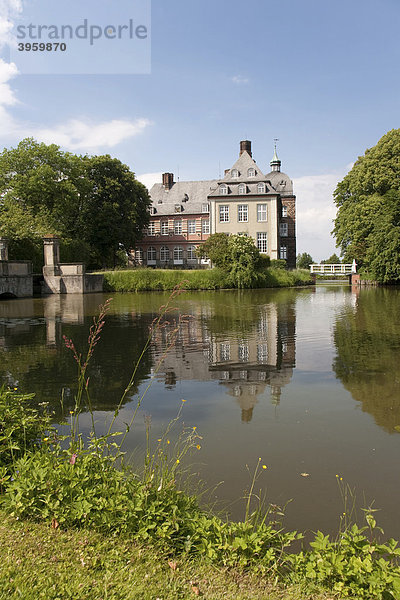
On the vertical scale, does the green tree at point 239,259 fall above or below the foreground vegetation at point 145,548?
above

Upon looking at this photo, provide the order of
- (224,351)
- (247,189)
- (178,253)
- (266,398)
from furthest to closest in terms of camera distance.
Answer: (178,253) → (247,189) → (224,351) → (266,398)

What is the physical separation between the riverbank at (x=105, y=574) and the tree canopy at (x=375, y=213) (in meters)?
41.7

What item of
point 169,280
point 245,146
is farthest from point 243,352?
point 245,146

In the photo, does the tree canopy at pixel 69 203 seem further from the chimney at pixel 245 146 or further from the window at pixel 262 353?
the window at pixel 262 353

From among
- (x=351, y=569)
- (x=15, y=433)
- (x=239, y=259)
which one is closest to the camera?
(x=351, y=569)

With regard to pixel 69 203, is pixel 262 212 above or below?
above

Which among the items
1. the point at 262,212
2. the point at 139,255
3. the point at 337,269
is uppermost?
the point at 262,212

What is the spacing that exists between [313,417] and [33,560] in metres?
3.76

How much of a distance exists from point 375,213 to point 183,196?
107ft

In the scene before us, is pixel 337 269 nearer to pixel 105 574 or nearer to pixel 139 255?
pixel 139 255

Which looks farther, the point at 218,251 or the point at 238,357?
the point at 218,251

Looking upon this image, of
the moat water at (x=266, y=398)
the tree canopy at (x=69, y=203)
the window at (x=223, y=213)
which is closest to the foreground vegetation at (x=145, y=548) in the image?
the moat water at (x=266, y=398)

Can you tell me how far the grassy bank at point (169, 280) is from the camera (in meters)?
37.2

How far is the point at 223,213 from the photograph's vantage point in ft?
190
